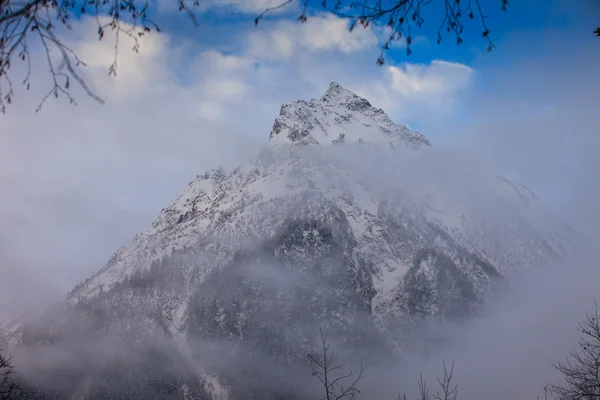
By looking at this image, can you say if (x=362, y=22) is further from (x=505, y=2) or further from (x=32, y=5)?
(x=32, y=5)

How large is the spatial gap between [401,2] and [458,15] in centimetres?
57

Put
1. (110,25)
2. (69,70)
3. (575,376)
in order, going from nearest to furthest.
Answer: (69,70)
(110,25)
(575,376)

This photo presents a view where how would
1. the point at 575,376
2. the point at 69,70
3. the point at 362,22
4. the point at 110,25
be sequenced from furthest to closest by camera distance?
the point at 575,376
the point at 362,22
the point at 110,25
the point at 69,70

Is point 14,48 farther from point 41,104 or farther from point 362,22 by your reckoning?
point 362,22

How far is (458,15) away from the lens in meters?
4.11

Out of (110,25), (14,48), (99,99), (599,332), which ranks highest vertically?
(599,332)

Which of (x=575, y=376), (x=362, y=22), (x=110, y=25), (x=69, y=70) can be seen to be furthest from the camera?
(x=575, y=376)

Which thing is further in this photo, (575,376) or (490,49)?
(575,376)

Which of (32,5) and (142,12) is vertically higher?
(142,12)

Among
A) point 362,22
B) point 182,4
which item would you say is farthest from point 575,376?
point 182,4

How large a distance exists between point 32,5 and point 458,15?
11.8 ft

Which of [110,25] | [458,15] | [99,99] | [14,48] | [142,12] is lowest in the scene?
[99,99]

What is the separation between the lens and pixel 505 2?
4004mm

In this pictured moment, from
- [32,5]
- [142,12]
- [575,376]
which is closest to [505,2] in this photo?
[142,12]
